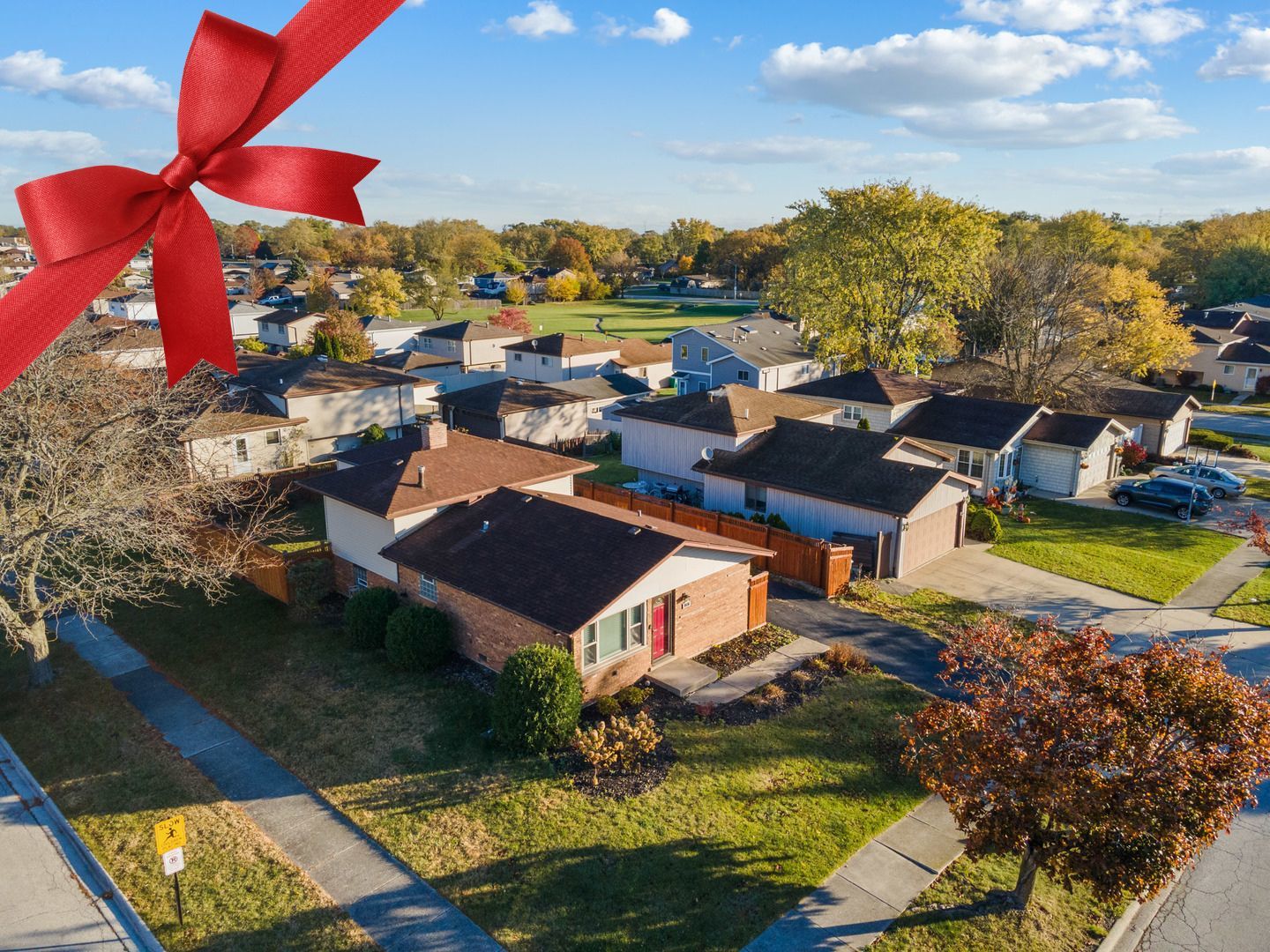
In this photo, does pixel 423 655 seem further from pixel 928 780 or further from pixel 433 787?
pixel 928 780

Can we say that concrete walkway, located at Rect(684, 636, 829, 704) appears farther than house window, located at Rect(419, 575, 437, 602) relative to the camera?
No

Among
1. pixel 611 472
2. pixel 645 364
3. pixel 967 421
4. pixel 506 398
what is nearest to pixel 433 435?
pixel 611 472

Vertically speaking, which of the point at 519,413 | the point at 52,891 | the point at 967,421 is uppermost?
the point at 967,421

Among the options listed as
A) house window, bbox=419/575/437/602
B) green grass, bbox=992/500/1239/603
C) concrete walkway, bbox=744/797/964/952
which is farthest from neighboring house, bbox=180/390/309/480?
green grass, bbox=992/500/1239/603

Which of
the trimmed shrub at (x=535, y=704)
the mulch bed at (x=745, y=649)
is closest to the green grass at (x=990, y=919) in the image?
the trimmed shrub at (x=535, y=704)

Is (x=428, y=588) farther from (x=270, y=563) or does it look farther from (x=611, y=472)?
(x=611, y=472)

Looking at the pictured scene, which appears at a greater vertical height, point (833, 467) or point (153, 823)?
point (833, 467)

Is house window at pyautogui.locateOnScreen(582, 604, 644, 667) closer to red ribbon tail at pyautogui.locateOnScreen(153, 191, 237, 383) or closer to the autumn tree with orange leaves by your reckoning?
the autumn tree with orange leaves
